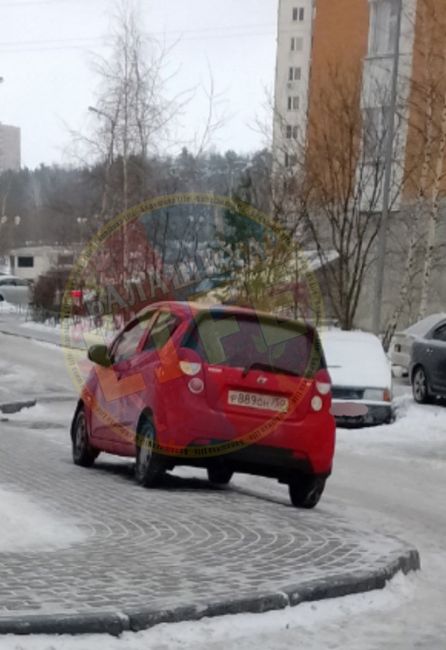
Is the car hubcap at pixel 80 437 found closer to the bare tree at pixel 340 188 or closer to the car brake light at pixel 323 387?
the car brake light at pixel 323 387

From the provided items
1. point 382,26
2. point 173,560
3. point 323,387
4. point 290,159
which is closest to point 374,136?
point 290,159

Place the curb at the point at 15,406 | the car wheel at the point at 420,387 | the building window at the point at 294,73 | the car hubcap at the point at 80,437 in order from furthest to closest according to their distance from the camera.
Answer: the building window at the point at 294,73 < the car wheel at the point at 420,387 < the curb at the point at 15,406 < the car hubcap at the point at 80,437

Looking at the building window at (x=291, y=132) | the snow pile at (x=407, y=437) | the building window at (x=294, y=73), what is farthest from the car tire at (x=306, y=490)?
the building window at (x=294, y=73)

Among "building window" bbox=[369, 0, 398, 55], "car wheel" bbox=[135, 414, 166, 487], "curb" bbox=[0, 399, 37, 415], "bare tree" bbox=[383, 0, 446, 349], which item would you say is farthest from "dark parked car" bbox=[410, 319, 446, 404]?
"building window" bbox=[369, 0, 398, 55]

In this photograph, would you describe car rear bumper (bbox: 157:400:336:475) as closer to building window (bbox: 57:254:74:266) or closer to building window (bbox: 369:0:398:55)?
building window (bbox: 369:0:398:55)

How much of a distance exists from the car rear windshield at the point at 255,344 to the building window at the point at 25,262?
8509cm

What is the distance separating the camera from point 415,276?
33.1 meters

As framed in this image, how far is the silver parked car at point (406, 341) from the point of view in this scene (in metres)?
20.3

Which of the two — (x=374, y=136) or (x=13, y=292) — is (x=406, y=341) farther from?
(x=13, y=292)

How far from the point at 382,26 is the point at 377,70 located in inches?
116

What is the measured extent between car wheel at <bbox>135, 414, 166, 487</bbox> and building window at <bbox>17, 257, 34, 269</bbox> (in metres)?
84.7

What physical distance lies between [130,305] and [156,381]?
→ 2022cm

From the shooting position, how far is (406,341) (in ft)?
71.5

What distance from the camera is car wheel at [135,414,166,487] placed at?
862 centimetres
